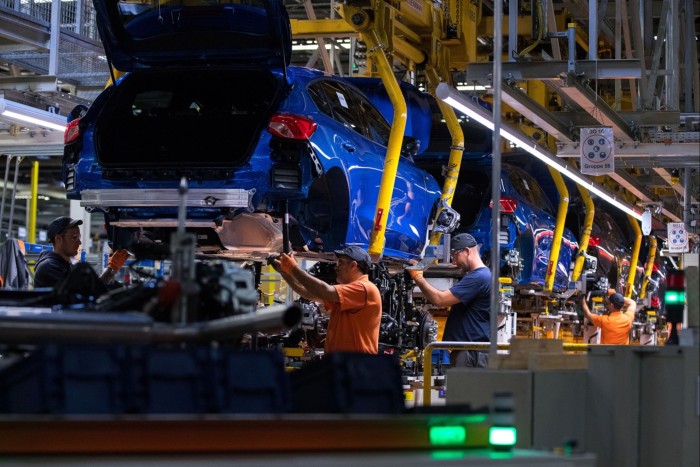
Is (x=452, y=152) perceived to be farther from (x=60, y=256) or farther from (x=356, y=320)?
(x=60, y=256)

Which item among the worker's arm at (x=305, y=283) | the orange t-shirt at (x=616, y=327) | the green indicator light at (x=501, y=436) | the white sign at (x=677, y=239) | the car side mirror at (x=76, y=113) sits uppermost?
the car side mirror at (x=76, y=113)

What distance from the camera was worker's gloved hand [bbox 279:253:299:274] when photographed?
26.2 ft

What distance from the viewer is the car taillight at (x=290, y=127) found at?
27.9 ft

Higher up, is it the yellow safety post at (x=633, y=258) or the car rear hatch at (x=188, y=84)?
the car rear hatch at (x=188, y=84)

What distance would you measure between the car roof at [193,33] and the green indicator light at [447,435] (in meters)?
5.06

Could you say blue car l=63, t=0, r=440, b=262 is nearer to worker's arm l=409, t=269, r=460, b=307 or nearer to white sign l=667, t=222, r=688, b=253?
worker's arm l=409, t=269, r=460, b=307

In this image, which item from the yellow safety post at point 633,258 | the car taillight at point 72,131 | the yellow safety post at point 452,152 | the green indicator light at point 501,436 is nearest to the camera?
the green indicator light at point 501,436

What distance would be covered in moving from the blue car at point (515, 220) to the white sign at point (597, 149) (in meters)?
1.82

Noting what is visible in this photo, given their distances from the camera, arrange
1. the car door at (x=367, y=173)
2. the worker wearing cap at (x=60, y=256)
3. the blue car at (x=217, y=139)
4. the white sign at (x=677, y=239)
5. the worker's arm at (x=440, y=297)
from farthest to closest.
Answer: the white sign at (x=677, y=239), the worker's arm at (x=440, y=297), the car door at (x=367, y=173), the blue car at (x=217, y=139), the worker wearing cap at (x=60, y=256)

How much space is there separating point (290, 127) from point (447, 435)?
496 cm

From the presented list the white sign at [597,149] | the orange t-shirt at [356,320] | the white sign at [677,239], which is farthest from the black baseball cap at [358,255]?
the white sign at [677,239]

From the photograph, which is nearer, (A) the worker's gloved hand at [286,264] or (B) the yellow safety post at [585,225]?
(A) the worker's gloved hand at [286,264]

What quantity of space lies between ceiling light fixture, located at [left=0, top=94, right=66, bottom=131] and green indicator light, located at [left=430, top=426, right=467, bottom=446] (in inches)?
253

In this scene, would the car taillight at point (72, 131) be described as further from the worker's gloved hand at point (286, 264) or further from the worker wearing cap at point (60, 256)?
the worker's gloved hand at point (286, 264)
